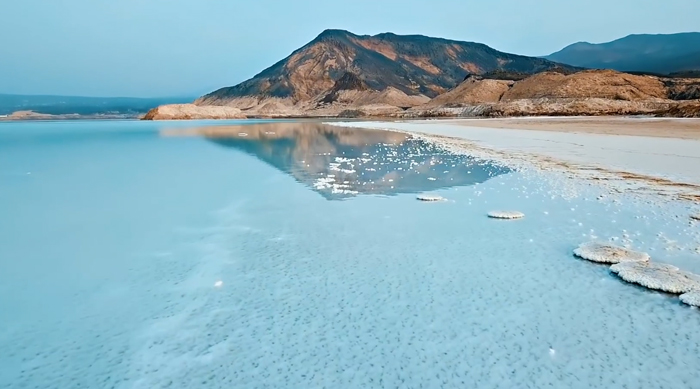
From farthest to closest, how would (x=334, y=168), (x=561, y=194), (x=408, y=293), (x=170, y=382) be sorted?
(x=334, y=168), (x=561, y=194), (x=408, y=293), (x=170, y=382)

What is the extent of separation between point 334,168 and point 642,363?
1417 centimetres

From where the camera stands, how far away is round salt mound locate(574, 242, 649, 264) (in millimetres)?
6625

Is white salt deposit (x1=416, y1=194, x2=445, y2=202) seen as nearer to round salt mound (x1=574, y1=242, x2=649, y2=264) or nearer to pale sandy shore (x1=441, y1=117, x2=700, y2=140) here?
round salt mound (x1=574, y1=242, x2=649, y2=264)

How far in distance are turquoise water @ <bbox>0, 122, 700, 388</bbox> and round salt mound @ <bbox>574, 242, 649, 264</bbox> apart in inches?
9.6

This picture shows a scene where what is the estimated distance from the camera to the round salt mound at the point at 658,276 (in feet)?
18.3

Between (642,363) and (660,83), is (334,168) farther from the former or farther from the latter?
(660,83)

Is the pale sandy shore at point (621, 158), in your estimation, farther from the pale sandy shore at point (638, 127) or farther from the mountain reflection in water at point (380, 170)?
the mountain reflection in water at point (380, 170)

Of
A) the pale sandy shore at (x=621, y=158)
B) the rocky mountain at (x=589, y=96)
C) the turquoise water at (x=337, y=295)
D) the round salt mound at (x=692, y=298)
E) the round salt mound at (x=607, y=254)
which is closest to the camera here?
the turquoise water at (x=337, y=295)

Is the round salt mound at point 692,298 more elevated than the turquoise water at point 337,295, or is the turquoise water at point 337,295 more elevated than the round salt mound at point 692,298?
the round salt mound at point 692,298

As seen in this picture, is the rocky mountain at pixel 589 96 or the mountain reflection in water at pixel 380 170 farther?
the rocky mountain at pixel 589 96

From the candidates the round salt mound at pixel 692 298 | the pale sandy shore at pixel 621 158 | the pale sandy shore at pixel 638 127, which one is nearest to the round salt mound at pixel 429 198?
the pale sandy shore at pixel 621 158

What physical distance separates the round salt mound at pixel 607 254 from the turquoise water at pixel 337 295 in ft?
0.80

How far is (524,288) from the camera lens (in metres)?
5.82

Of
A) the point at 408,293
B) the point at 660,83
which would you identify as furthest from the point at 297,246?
the point at 660,83
